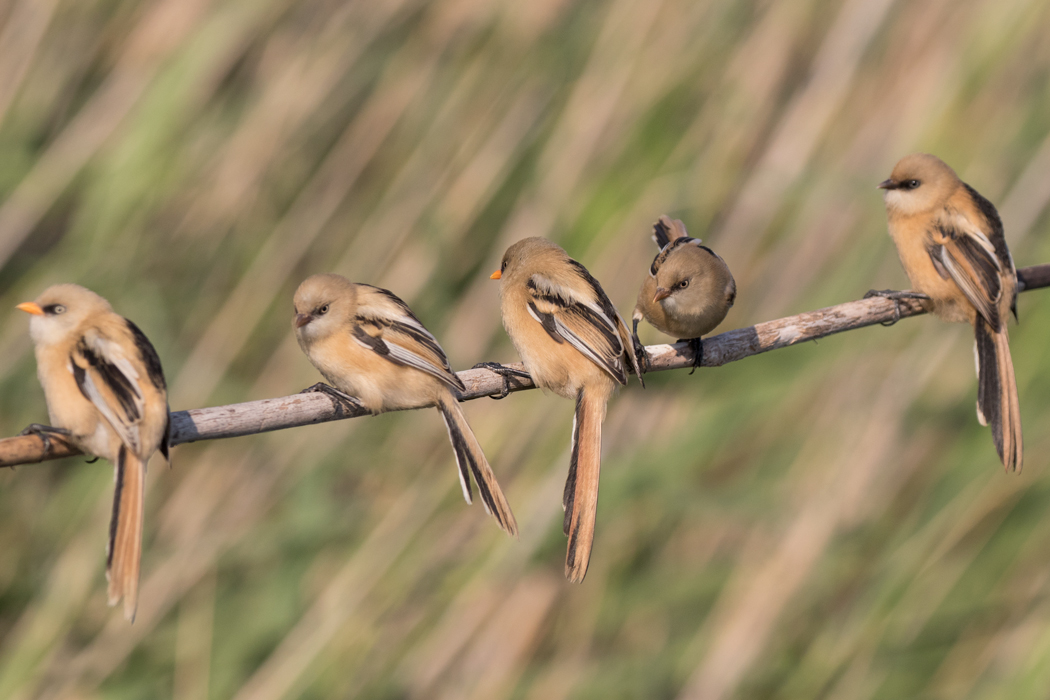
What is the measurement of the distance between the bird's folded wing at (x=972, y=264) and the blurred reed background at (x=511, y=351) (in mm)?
283

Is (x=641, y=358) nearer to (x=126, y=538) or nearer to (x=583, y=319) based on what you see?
(x=583, y=319)

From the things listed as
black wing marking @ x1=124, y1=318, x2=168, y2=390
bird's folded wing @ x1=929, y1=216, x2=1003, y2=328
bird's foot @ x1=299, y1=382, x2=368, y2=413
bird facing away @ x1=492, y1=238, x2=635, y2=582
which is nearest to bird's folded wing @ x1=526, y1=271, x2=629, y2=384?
bird facing away @ x1=492, y1=238, x2=635, y2=582

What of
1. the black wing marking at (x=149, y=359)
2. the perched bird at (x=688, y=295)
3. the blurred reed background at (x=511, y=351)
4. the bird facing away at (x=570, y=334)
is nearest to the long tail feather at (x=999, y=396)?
the blurred reed background at (x=511, y=351)

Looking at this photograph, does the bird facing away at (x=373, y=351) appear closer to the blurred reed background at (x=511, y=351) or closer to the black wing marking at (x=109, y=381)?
the black wing marking at (x=109, y=381)

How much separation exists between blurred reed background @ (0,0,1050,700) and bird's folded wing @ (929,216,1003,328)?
0.28 metres

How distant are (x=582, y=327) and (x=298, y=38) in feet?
6.89

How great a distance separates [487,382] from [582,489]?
0.46m

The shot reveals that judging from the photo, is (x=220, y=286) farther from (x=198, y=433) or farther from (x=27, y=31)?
(x=198, y=433)

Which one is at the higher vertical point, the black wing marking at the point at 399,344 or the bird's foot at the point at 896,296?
the black wing marking at the point at 399,344

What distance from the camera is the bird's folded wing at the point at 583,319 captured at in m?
2.98

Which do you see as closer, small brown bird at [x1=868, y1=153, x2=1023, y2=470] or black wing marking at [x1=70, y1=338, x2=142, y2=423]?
black wing marking at [x1=70, y1=338, x2=142, y2=423]

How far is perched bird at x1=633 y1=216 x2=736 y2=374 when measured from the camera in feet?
11.2

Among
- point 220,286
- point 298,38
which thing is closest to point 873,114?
point 298,38

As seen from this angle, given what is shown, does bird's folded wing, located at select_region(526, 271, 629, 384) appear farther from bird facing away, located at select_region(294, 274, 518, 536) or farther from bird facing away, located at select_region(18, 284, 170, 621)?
bird facing away, located at select_region(18, 284, 170, 621)
